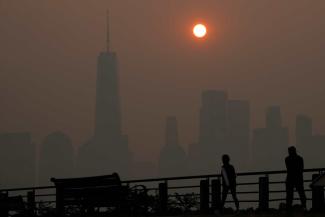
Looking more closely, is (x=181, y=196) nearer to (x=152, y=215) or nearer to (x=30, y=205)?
(x=152, y=215)

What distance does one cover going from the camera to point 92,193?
868 inches

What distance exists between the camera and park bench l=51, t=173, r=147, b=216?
71.6 ft

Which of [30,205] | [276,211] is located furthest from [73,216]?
[276,211]

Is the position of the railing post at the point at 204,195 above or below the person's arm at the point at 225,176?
below

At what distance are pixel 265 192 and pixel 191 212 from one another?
204 cm

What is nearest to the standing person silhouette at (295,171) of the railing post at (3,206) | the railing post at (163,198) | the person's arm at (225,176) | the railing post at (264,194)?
the railing post at (264,194)

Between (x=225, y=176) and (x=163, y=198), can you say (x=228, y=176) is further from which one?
(x=163, y=198)

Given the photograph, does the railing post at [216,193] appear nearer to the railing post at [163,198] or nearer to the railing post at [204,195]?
the railing post at [204,195]

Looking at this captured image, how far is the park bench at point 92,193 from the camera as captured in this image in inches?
859

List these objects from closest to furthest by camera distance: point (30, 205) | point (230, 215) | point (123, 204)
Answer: point (230, 215) < point (123, 204) < point (30, 205)

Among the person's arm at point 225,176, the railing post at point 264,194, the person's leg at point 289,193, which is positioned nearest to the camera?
the person's arm at point 225,176

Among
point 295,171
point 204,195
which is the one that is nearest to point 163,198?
point 204,195

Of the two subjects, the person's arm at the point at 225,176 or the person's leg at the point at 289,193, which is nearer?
the person's arm at the point at 225,176

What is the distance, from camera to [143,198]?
73.9 feet
